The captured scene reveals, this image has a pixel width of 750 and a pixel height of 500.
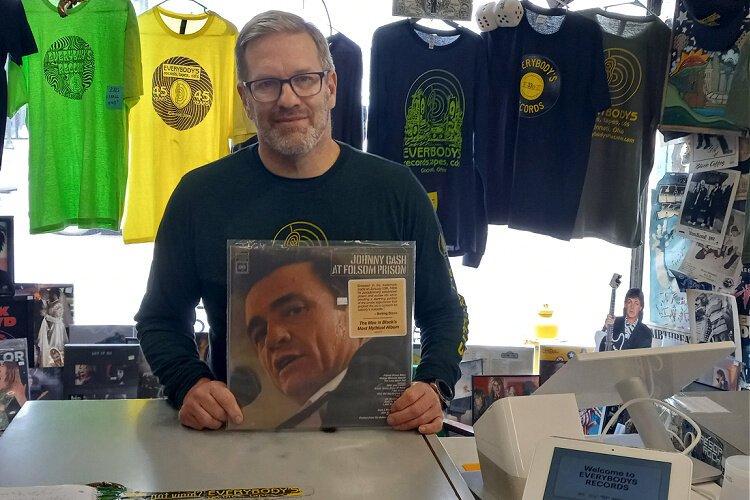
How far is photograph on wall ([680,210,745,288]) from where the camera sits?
2.36 meters

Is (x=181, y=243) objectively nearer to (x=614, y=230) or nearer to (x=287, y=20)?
(x=287, y=20)

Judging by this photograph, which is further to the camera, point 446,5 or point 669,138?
point 669,138

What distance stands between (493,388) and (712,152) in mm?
1160

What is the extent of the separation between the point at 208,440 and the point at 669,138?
2104 millimetres

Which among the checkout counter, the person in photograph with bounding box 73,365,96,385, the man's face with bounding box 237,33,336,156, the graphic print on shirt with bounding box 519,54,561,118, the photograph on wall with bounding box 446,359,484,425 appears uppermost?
the graphic print on shirt with bounding box 519,54,561,118

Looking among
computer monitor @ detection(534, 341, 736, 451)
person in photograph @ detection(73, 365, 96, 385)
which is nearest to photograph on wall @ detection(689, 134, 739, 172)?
computer monitor @ detection(534, 341, 736, 451)

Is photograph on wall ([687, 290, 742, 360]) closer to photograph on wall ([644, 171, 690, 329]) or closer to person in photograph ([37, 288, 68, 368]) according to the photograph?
photograph on wall ([644, 171, 690, 329])

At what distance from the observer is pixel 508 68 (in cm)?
240

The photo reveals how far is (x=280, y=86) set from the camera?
4.38 feet

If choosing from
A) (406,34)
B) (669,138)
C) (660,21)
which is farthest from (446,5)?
(669,138)

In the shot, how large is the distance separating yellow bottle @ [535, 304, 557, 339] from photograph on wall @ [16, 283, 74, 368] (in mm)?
1819

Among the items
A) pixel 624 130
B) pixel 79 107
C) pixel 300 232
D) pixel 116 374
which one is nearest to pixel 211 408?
pixel 300 232

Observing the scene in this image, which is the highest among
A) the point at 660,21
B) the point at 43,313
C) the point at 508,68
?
the point at 660,21

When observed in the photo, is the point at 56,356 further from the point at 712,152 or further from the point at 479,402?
the point at 712,152
